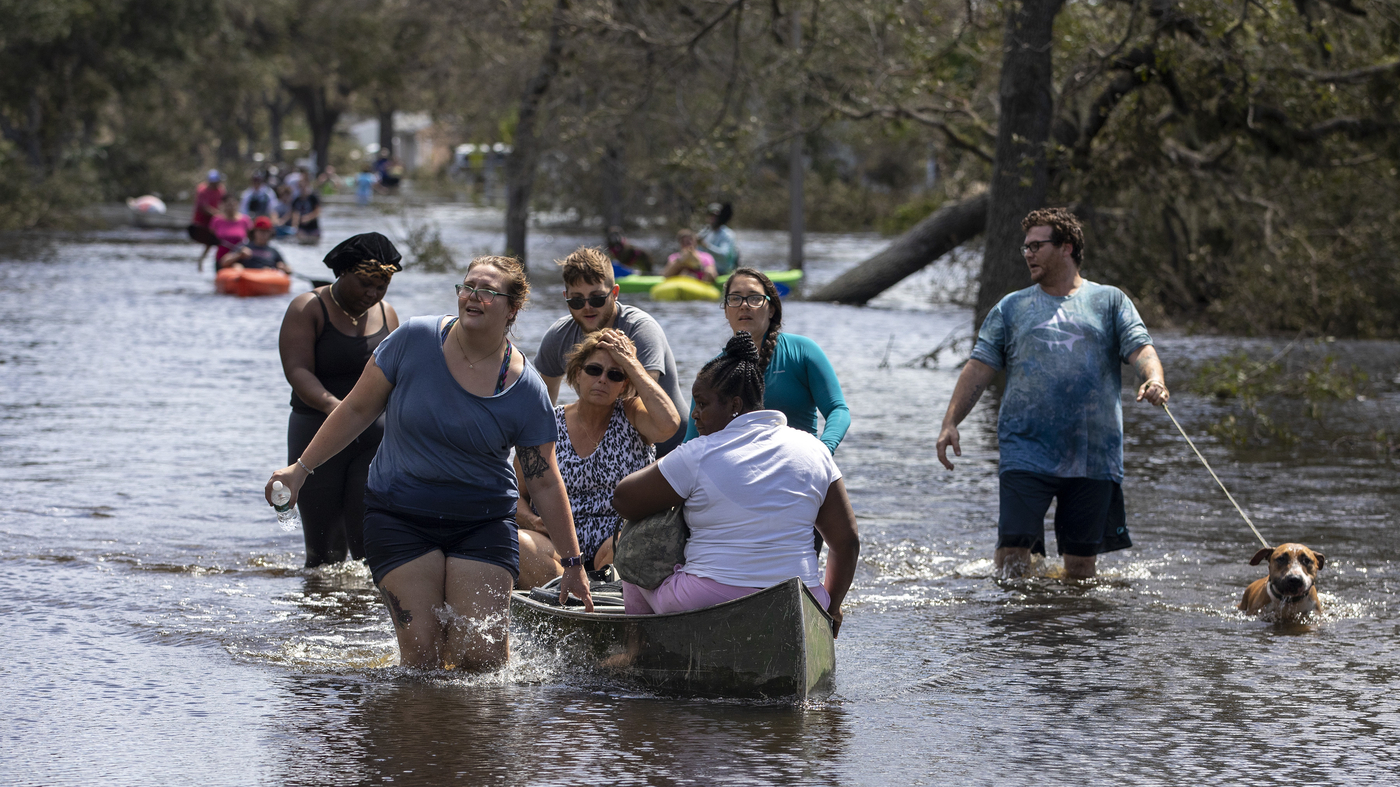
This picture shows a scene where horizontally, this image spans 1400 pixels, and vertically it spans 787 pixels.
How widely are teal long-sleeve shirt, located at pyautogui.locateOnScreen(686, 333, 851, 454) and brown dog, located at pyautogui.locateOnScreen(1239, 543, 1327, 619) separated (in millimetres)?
2203

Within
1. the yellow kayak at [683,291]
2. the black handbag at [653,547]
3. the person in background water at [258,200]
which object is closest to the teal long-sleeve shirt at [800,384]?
the black handbag at [653,547]

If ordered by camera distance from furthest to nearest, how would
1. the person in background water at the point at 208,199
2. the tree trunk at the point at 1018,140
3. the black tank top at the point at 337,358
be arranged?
the person in background water at the point at 208,199
the tree trunk at the point at 1018,140
the black tank top at the point at 337,358

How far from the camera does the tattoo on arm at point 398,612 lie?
5855mm

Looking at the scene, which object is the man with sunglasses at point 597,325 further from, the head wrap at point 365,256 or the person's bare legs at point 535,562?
the head wrap at point 365,256

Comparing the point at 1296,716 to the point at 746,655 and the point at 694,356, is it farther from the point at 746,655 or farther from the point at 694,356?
the point at 694,356

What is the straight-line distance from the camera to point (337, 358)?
24.2ft

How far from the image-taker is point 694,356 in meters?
17.5

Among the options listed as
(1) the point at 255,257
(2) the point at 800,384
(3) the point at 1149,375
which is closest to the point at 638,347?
(2) the point at 800,384

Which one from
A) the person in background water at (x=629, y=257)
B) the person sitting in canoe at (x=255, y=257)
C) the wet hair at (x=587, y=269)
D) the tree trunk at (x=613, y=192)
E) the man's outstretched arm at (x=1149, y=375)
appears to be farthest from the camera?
the tree trunk at (x=613, y=192)

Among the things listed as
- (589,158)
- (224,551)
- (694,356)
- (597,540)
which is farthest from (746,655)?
(589,158)

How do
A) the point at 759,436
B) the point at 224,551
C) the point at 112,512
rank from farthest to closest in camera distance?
the point at 112,512, the point at 224,551, the point at 759,436

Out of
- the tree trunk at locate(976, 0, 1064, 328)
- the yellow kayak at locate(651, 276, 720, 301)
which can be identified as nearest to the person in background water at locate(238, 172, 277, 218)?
the yellow kayak at locate(651, 276, 720, 301)

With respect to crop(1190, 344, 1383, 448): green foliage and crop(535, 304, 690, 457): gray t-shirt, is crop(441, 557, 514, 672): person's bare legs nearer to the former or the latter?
crop(535, 304, 690, 457): gray t-shirt

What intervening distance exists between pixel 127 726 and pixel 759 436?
2.44 metres
